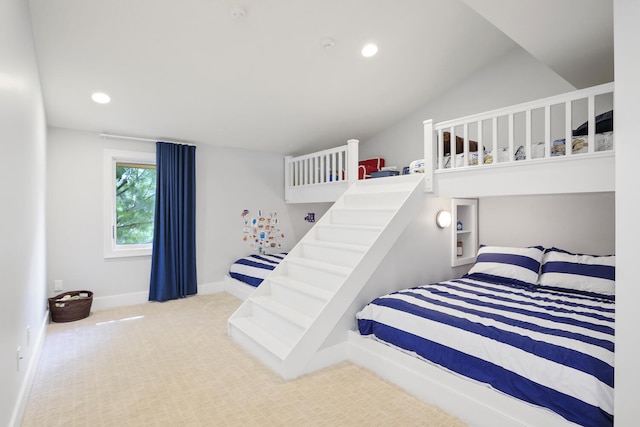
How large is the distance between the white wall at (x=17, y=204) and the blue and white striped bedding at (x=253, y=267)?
205 centimetres

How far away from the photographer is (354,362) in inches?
99.5

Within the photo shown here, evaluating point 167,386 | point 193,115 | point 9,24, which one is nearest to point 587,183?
point 167,386

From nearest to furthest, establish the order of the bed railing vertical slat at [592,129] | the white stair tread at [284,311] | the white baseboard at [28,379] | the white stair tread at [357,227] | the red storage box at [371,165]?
the white baseboard at [28,379] → the bed railing vertical slat at [592,129] → the white stair tread at [284,311] → the white stair tread at [357,227] → the red storage box at [371,165]

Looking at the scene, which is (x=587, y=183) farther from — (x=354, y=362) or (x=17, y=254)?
(x=17, y=254)

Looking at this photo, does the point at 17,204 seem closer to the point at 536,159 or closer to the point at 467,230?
the point at 536,159

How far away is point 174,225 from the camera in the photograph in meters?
4.16

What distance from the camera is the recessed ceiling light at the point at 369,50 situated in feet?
10.8

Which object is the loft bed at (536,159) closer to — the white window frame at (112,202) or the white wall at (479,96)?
the white wall at (479,96)

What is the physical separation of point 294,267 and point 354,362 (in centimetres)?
103

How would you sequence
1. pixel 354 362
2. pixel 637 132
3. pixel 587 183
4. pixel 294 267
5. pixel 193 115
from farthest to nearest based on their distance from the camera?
1. pixel 193 115
2. pixel 294 267
3. pixel 354 362
4. pixel 587 183
5. pixel 637 132

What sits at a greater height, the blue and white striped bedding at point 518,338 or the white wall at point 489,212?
the white wall at point 489,212

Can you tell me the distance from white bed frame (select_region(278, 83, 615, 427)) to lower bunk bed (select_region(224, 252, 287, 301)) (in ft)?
5.85

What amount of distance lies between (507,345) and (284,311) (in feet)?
5.21

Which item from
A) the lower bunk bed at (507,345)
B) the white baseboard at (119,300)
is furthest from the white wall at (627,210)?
the white baseboard at (119,300)
